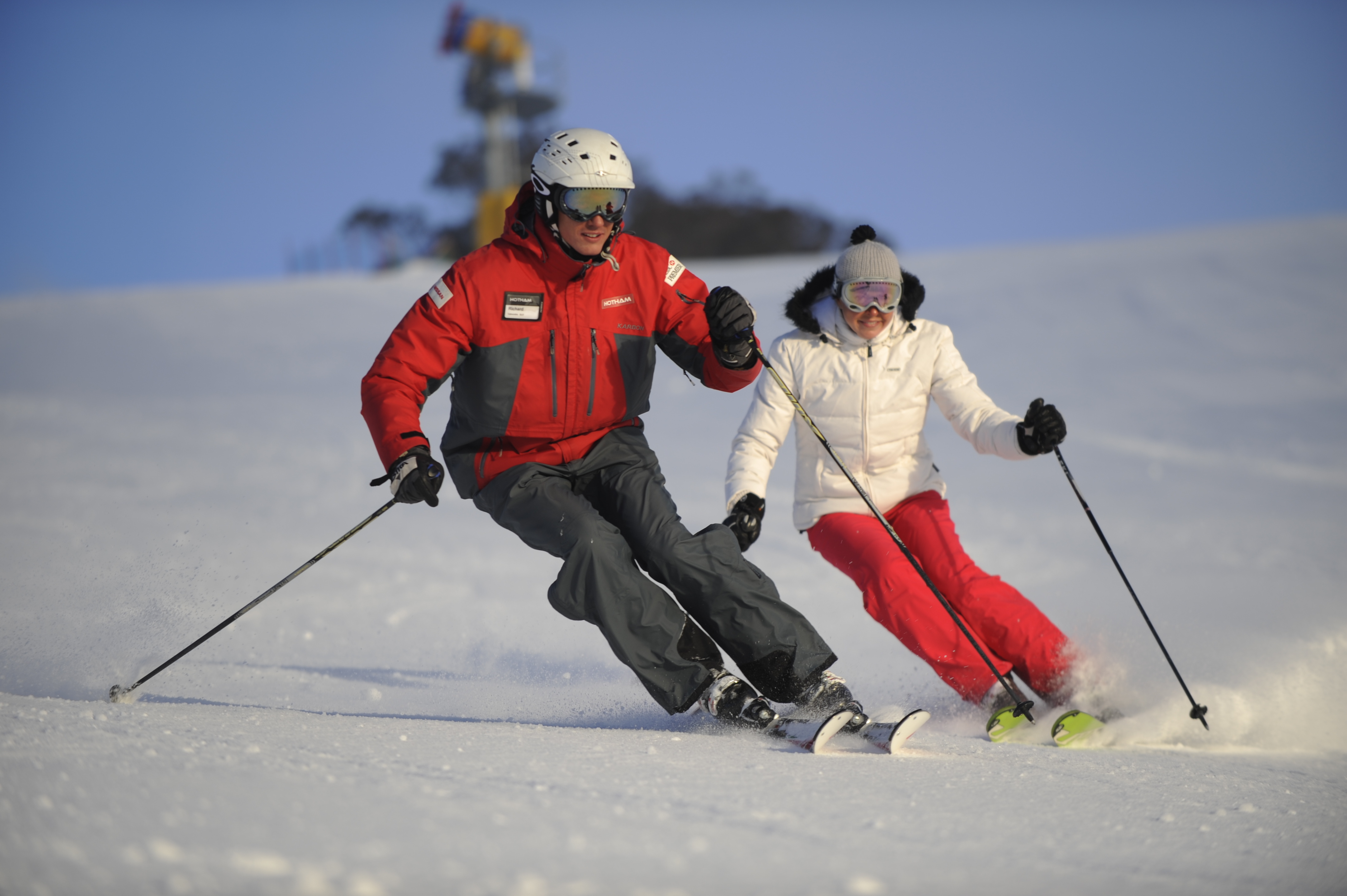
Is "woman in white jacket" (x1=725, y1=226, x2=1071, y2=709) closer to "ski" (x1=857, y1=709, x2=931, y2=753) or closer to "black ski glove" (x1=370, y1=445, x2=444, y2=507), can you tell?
"ski" (x1=857, y1=709, x2=931, y2=753)

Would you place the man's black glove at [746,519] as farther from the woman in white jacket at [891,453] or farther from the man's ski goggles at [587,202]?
the man's ski goggles at [587,202]

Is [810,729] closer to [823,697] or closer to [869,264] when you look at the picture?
[823,697]

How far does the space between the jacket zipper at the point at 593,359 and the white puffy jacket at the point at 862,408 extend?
661 mm

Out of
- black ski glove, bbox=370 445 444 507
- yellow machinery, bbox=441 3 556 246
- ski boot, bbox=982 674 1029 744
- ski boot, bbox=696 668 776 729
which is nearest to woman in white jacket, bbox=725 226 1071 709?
ski boot, bbox=982 674 1029 744

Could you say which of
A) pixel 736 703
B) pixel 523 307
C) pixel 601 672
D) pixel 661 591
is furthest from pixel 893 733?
pixel 601 672

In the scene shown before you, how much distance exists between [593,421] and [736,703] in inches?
39.9

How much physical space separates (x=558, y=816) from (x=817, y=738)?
105 centimetres

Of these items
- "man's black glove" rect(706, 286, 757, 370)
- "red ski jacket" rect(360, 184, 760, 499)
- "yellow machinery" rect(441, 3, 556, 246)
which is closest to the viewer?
"red ski jacket" rect(360, 184, 760, 499)

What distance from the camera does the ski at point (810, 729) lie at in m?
2.99

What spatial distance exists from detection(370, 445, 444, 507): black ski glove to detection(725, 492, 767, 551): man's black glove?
3.20 feet

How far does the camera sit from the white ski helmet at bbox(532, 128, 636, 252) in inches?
134

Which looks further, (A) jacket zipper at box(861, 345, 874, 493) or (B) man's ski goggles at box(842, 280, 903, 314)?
(A) jacket zipper at box(861, 345, 874, 493)

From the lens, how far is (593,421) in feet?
11.8

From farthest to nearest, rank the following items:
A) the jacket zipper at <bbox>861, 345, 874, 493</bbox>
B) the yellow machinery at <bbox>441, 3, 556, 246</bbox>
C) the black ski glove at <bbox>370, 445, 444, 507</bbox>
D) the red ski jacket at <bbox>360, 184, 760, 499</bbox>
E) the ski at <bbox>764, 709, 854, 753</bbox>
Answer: the yellow machinery at <bbox>441, 3, 556, 246</bbox>
the jacket zipper at <bbox>861, 345, 874, 493</bbox>
the red ski jacket at <bbox>360, 184, 760, 499</bbox>
the black ski glove at <bbox>370, 445, 444, 507</bbox>
the ski at <bbox>764, 709, 854, 753</bbox>
